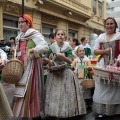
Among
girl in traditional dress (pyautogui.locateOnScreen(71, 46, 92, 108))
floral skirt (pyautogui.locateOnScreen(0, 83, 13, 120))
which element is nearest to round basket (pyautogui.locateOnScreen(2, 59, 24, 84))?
floral skirt (pyautogui.locateOnScreen(0, 83, 13, 120))

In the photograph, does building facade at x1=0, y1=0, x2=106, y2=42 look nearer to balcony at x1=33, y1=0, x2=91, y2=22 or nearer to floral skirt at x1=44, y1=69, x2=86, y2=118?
balcony at x1=33, y1=0, x2=91, y2=22

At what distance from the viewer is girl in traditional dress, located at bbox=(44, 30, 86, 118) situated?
4055 mm

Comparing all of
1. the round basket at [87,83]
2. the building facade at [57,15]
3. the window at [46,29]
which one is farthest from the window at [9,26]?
the round basket at [87,83]

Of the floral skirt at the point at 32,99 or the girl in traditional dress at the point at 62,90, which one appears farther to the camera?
the girl in traditional dress at the point at 62,90

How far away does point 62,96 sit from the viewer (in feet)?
13.4

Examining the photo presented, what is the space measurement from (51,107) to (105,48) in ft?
4.03

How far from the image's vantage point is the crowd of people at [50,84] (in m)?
3.85

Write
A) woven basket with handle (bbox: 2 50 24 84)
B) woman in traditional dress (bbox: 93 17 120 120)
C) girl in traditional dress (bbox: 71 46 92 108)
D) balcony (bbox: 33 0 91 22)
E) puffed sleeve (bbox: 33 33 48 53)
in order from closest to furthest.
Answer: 1. woven basket with handle (bbox: 2 50 24 84)
2. puffed sleeve (bbox: 33 33 48 53)
3. woman in traditional dress (bbox: 93 17 120 120)
4. girl in traditional dress (bbox: 71 46 92 108)
5. balcony (bbox: 33 0 91 22)

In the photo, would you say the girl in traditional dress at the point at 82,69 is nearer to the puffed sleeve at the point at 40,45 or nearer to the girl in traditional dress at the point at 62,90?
the girl in traditional dress at the point at 62,90

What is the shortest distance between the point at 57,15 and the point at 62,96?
12.6 metres

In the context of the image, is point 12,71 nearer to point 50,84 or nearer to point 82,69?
point 50,84

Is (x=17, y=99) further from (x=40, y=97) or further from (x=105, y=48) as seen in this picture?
(x=105, y=48)

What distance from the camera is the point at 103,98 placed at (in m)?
4.32

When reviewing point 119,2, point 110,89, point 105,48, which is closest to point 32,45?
point 105,48
